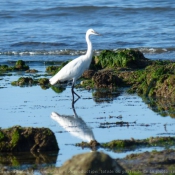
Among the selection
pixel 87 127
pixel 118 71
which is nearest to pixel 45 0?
pixel 118 71

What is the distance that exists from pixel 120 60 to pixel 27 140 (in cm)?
934

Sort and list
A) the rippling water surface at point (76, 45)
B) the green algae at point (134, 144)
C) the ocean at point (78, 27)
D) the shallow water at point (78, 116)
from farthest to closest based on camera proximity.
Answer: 1. the ocean at point (78, 27)
2. the rippling water surface at point (76, 45)
3. the shallow water at point (78, 116)
4. the green algae at point (134, 144)

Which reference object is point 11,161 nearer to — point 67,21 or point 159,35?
point 159,35

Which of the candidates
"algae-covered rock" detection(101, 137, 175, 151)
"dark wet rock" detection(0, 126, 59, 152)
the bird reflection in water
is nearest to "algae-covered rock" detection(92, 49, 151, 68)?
the bird reflection in water

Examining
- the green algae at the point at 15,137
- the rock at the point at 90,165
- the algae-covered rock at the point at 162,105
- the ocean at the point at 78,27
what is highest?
the rock at the point at 90,165

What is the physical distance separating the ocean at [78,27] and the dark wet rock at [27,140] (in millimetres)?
14018

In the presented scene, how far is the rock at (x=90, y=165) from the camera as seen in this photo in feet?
22.9

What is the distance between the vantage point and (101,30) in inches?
1255

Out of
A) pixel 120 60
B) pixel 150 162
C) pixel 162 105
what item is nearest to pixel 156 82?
pixel 162 105

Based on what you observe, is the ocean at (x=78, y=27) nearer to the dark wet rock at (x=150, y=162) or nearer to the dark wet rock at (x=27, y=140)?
the dark wet rock at (x=27, y=140)

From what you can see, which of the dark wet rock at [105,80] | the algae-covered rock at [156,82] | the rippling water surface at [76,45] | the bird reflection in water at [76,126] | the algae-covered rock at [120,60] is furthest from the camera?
the algae-covered rock at [120,60]

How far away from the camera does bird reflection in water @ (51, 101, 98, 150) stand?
10.5 m

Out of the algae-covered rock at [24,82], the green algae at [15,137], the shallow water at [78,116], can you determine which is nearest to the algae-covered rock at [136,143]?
the shallow water at [78,116]

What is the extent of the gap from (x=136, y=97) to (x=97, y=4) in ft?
88.5
